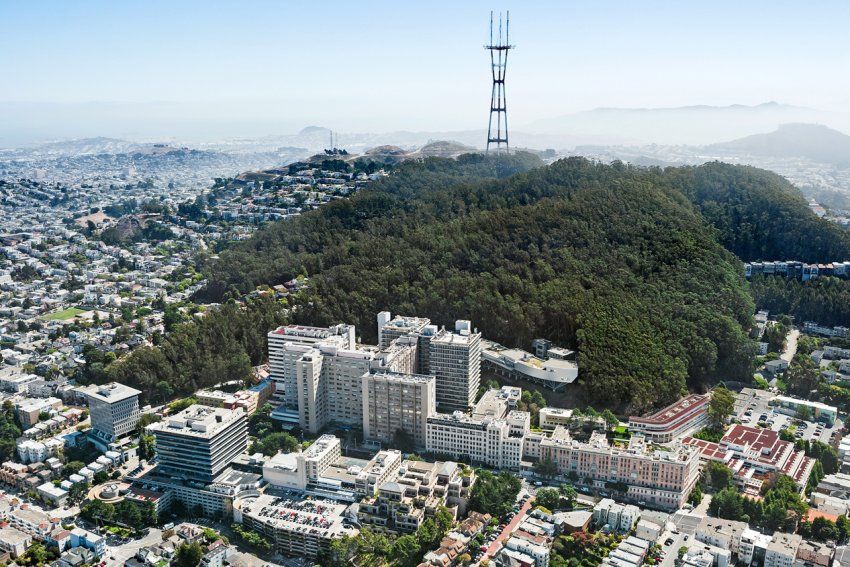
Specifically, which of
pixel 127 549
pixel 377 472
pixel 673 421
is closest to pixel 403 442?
pixel 377 472

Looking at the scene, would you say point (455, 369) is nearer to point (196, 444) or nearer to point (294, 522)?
point (294, 522)

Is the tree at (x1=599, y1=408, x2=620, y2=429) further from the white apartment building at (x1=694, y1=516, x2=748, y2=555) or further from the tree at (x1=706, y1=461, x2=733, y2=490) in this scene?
the white apartment building at (x1=694, y1=516, x2=748, y2=555)

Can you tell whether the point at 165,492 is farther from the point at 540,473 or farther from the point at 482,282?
the point at 482,282

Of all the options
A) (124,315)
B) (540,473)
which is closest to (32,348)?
(124,315)

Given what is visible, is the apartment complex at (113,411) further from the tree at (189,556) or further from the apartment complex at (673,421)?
the apartment complex at (673,421)

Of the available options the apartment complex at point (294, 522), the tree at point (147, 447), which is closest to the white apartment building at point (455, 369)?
the apartment complex at point (294, 522)
